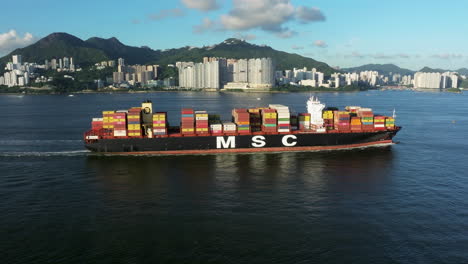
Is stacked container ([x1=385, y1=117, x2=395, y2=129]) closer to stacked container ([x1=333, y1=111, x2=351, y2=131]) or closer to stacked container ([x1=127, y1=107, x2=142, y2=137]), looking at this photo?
stacked container ([x1=333, y1=111, x2=351, y2=131])

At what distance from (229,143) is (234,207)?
59.0ft

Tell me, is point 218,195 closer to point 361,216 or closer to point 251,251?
point 251,251

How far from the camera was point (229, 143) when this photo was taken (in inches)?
1672

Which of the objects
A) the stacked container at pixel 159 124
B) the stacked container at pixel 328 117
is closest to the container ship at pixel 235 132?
the stacked container at pixel 159 124

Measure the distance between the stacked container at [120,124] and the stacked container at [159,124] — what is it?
371cm

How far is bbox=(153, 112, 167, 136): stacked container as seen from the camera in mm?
41031

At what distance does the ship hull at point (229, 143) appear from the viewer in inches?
1628

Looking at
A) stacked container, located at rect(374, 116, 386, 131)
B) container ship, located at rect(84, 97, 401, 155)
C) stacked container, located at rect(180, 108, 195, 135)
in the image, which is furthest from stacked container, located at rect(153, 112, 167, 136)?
stacked container, located at rect(374, 116, 386, 131)

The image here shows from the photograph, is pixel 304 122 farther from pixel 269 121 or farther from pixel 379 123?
pixel 379 123

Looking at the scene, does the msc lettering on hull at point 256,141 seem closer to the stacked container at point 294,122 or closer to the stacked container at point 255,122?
the stacked container at point 255,122

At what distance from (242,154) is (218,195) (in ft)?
49.9

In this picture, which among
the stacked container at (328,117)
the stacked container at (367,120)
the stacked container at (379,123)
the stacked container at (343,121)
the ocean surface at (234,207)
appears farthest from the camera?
the stacked container at (328,117)

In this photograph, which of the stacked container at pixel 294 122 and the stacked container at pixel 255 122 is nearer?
the stacked container at pixel 255 122

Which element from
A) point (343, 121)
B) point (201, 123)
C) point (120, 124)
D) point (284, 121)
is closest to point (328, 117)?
point (343, 121)
